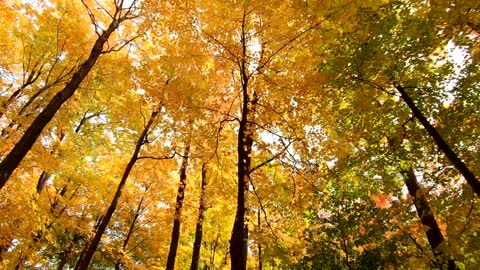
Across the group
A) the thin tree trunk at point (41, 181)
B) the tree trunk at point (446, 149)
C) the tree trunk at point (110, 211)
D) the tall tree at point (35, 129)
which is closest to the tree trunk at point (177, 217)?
the tree trunk at point (110, 211)

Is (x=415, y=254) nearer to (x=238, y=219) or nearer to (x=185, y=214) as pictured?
(x=238, y=219)

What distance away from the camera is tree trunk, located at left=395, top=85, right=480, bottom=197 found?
19.0 ft

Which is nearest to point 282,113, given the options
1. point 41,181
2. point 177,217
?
point 177,217

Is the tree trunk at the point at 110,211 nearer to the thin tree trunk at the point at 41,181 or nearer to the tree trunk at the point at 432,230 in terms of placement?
the thin tree trunk at the point at 41,181

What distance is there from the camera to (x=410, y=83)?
7000 millimetres

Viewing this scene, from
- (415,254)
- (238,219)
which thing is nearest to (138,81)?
(238,219)

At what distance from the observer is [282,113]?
615 centimetres

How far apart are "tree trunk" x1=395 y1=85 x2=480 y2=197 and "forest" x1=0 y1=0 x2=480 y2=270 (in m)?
0.03

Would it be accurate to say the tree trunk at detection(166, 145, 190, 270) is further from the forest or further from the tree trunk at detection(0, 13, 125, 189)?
the tree trunk at detection(0, 13, 125, 189)

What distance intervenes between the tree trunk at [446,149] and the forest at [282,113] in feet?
0.08

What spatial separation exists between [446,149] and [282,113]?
123 inches

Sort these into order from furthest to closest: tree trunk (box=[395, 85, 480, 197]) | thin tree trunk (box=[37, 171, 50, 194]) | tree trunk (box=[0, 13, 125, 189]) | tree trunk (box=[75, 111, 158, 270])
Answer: thin tree trunk (box=[37, 171, 50, 194]) → tree trunk (box=[75, 111, 158, 270]) → tree trunk (box=[395, 85, 480, 197]) → tree trunk (box=[0, 13, 125, 189])

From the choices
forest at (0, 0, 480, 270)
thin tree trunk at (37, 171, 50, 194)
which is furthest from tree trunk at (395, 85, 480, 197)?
thin tree trunk at (37, 171, 50, 194)

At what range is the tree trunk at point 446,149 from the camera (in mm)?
5778
